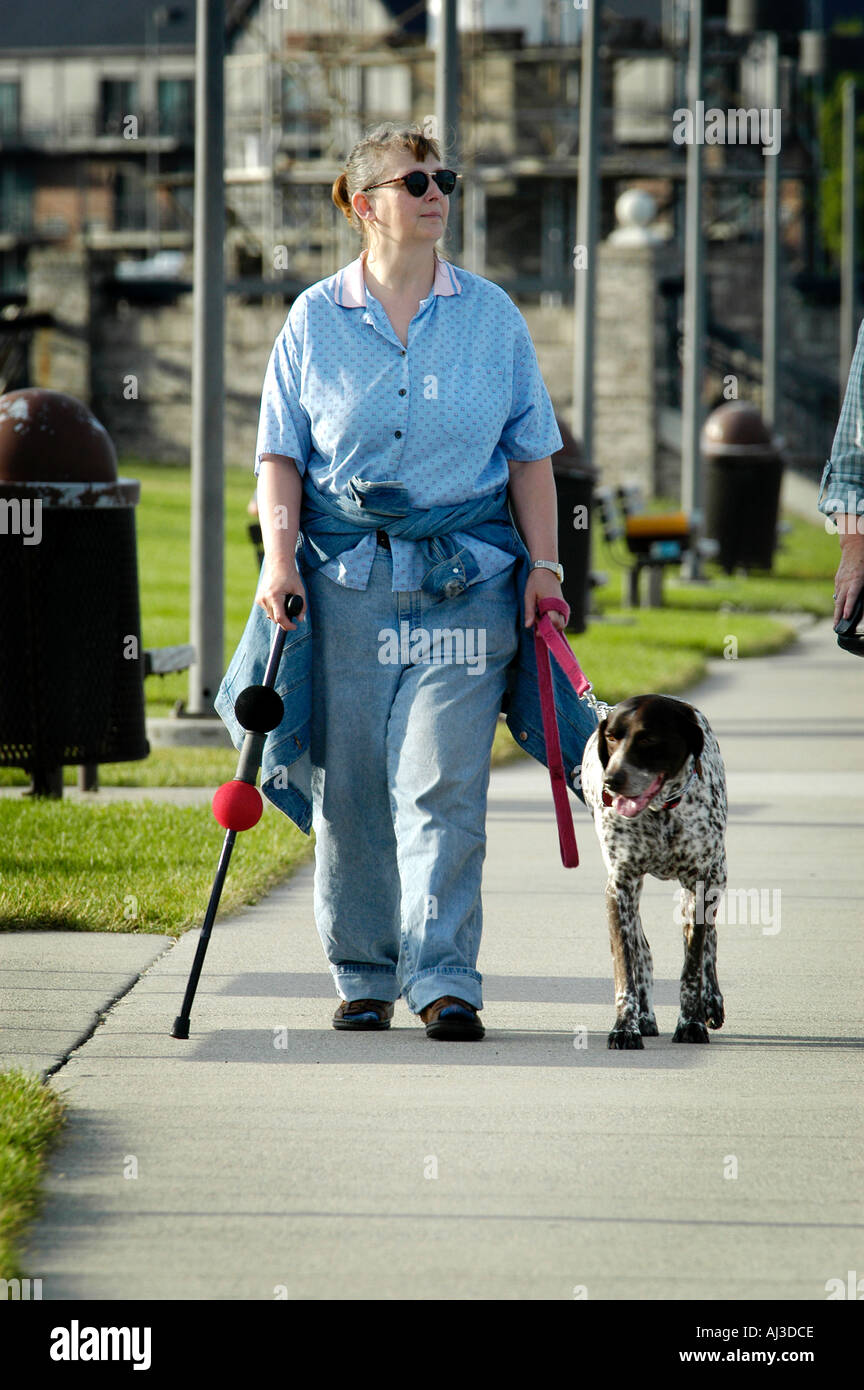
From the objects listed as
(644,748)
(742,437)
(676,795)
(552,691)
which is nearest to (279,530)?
(552,691)

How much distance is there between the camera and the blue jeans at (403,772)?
17.4ft

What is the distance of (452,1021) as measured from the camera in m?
5.27

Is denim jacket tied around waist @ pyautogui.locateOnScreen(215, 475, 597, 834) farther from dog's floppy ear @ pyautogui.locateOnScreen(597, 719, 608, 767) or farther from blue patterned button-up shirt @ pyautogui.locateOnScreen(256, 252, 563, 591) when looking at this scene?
dog's floppy ear @ pyautogui.locateOnScreen(597, 719, 608, 767)

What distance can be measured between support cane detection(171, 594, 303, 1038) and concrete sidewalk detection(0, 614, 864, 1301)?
178 mm

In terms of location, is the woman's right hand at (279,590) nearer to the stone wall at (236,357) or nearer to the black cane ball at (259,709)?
the black cane ball at (259,709)

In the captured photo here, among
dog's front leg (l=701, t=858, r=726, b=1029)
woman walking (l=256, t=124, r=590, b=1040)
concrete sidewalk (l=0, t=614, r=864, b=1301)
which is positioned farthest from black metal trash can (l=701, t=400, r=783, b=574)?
dog's front leg (l=701, t=858, r=726, b=1029)

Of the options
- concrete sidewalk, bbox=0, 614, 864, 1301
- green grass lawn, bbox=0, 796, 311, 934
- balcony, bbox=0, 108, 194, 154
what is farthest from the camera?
balcony, bbox=0, 108, 194, 154

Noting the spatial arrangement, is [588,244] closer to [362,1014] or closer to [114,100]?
[362,1014]

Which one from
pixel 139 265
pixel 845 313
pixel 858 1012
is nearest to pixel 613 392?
pixel 845 313

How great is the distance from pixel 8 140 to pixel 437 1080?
218 ft

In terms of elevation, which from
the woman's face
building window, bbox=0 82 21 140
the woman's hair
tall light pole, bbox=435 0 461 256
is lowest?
the woman's face

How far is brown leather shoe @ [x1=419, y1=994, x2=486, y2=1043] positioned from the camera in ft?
17.3

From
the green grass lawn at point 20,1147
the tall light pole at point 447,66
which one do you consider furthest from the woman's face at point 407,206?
the tall light pole at point 447,66
